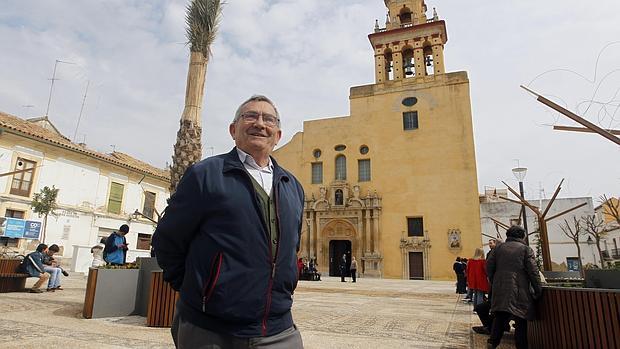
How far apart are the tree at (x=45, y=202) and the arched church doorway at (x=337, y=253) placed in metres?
18.6

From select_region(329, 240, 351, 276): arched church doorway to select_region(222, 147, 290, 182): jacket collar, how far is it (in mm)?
27105

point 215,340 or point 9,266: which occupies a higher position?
point 215,340

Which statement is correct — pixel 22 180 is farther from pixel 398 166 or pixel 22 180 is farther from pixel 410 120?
pixel 410 120

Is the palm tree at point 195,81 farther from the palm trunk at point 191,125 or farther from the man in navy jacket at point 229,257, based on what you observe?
the man in navy jacket at point 229,257

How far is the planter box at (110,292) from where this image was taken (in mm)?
5914

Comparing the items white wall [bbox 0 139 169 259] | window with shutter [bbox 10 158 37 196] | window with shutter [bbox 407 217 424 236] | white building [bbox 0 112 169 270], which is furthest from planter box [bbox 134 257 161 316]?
window with shutter [bbox 407 217 424 236]

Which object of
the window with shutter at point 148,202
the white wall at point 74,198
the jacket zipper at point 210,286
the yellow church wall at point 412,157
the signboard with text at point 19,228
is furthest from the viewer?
the window with shutter at point 148,202

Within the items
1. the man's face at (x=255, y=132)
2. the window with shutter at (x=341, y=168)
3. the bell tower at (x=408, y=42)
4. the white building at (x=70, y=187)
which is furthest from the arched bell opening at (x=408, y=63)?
the man's face at (x=255, y=132)

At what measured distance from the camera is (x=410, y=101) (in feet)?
96.4

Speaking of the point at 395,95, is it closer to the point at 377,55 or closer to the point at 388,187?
the point at 377,55

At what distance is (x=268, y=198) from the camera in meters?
1.66

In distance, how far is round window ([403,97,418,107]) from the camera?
1151 inches

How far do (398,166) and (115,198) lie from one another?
67.5ft

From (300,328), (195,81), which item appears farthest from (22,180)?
(300,328)
